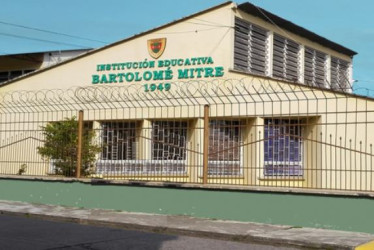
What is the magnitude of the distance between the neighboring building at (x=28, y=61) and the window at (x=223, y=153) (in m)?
15.5

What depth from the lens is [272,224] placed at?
1062cm

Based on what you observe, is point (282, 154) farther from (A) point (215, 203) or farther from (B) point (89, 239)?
(B) point (89, 239)

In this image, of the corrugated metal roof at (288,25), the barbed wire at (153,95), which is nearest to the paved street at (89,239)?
the barbed wire at (153,95)

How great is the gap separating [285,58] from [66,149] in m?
10.1

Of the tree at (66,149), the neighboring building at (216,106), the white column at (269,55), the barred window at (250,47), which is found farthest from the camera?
the white column at (269,55)

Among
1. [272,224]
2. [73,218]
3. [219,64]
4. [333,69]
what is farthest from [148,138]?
[333,69]

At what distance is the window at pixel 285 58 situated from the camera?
20188 millimetres

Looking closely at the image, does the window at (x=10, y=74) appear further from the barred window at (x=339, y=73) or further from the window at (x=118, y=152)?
the window at (x=118, y=152)

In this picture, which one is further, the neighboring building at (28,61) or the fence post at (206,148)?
the neighboring building at (28,61)

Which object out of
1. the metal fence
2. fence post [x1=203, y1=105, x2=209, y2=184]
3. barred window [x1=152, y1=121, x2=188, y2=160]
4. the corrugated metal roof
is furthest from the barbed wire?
fence post [x1=203, y1=105, x2=209, y2=184]

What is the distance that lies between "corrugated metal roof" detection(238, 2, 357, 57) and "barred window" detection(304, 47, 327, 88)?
1.69 ft

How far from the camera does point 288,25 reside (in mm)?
20438

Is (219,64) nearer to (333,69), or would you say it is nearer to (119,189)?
(119,189)

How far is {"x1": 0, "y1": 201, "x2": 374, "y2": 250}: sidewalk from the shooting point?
8.80 meters
